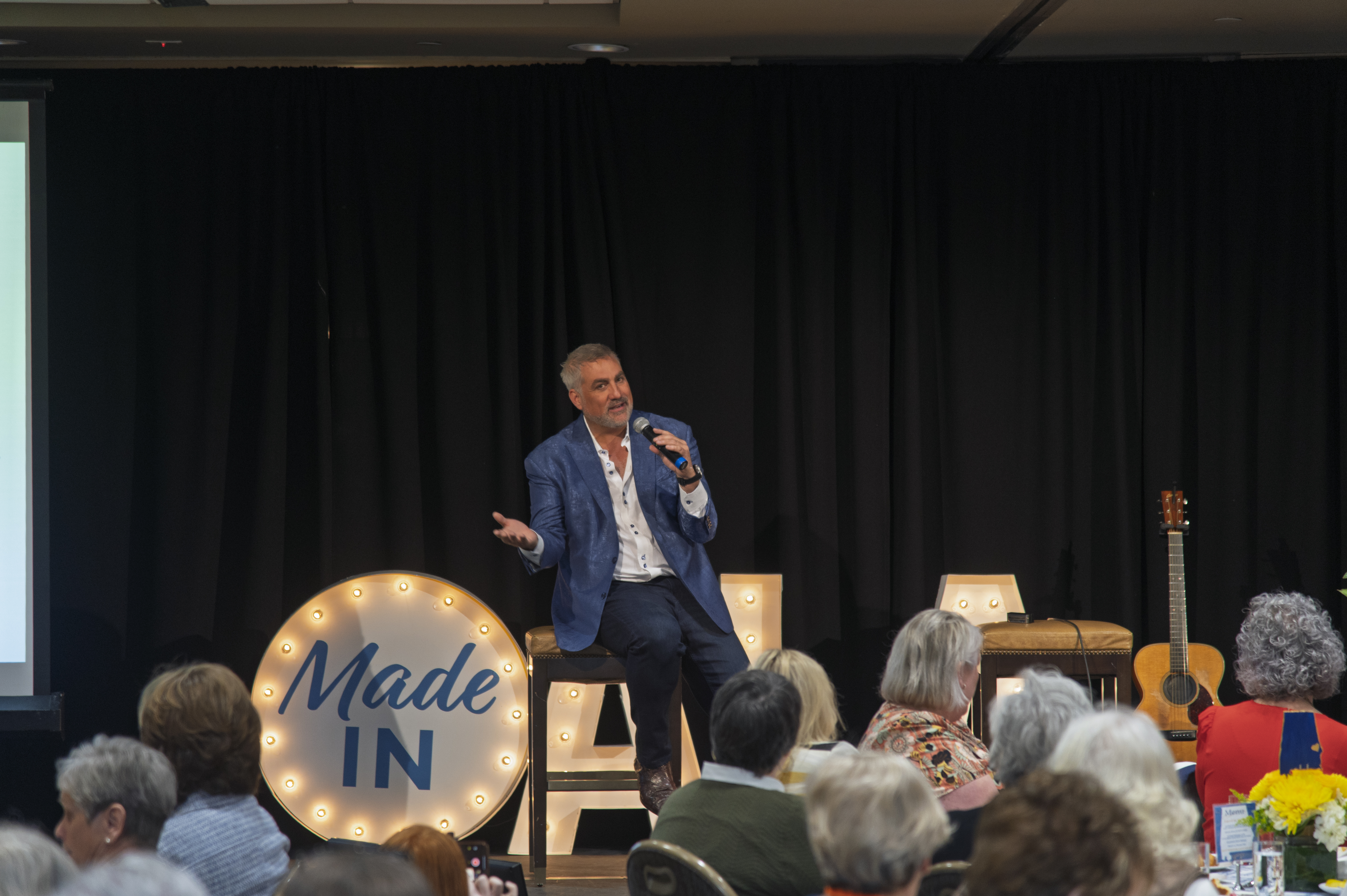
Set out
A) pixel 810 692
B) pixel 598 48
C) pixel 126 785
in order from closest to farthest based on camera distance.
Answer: pixel 126 785
pixel 810 692
pixel 598 48

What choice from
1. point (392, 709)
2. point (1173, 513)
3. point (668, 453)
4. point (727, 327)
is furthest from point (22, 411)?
point (1173, 513)

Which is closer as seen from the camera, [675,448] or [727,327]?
[675,448]

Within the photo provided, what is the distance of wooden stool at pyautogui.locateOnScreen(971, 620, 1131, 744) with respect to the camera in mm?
4480

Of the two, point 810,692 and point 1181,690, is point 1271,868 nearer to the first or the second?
point 810,692

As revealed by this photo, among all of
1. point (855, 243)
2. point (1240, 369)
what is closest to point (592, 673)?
point (855, 243)

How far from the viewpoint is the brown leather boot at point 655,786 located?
4.09 m

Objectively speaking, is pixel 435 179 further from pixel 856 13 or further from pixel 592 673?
pixel 592 673

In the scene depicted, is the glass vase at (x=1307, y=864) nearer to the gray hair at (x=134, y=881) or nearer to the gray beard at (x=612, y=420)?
the gray hair at (x=134, y=881)

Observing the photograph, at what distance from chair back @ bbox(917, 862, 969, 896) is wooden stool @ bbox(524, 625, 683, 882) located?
2.00 m

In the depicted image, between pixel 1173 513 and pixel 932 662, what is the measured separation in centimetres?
213

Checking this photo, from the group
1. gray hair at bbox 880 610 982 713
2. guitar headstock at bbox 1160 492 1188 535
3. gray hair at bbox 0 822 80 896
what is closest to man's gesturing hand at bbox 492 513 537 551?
gray hair at bbox 880 610 982 713

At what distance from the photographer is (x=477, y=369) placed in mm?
5008

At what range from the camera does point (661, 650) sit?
411 cm

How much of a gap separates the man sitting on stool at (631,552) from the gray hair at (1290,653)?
1.61 metres
